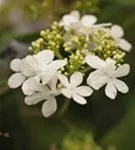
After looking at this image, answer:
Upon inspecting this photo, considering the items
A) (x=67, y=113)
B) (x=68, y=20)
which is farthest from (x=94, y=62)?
(x=67, y=113)

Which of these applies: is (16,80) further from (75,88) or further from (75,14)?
(75,14)

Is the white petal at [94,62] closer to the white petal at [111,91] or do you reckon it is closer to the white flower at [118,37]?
the white petal at [111,91]

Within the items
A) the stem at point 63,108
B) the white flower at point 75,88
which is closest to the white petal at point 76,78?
the white flower at point 75,88

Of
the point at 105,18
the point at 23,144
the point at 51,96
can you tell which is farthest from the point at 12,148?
the point at 105,18

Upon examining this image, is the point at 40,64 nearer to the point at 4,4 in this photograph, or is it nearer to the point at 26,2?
the point at 26,2

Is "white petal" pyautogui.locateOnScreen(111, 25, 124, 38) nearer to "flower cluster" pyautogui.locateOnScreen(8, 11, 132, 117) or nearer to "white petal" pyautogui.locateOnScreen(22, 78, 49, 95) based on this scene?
"flower cluster" pyautogui.locateOnScreen(8, 11, 132, 117)

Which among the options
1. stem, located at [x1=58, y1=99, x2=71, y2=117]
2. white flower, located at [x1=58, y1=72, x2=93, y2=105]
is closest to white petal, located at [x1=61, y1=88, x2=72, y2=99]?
white flower, located at [x1=58, y1=72, x2=93, y2=105]
